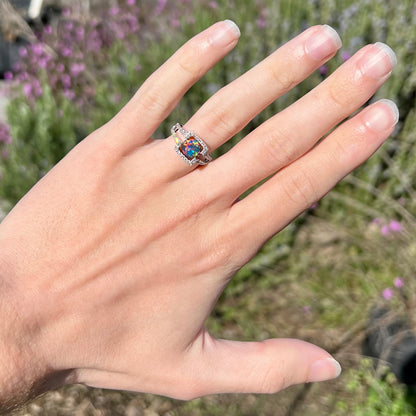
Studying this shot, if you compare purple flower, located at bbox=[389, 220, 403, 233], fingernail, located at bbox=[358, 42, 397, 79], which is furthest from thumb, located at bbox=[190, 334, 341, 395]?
purple flower, located at bbox=[389, 220, 403, 233]

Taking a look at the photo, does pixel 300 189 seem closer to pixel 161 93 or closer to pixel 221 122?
pixel 221 122

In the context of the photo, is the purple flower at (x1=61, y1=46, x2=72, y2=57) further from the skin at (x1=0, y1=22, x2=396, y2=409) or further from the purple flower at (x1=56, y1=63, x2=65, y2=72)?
the skin at (x1=0, y1=22, x2=396, y2=409)

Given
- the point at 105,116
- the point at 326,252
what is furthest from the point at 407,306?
the point at 105,116

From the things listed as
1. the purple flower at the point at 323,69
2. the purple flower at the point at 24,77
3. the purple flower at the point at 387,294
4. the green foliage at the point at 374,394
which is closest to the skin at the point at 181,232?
the green foliage at the point at 374,394

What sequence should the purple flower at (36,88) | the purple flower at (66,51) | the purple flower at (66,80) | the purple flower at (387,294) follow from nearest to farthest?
the purple flower at (387,294)
the purple flower at (36,88)
the purple flower at (66,80)
the purple flower at (66,51)

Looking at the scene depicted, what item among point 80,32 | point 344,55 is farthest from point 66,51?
point 344,55

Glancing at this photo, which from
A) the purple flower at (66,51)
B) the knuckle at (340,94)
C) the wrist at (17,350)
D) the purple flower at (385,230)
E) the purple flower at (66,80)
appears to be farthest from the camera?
the purple flower at (66,51)

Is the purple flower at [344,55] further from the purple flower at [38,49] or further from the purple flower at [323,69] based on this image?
the purple flower at [38,49]

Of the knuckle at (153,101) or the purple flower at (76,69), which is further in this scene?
the purple flower at (76,69)
